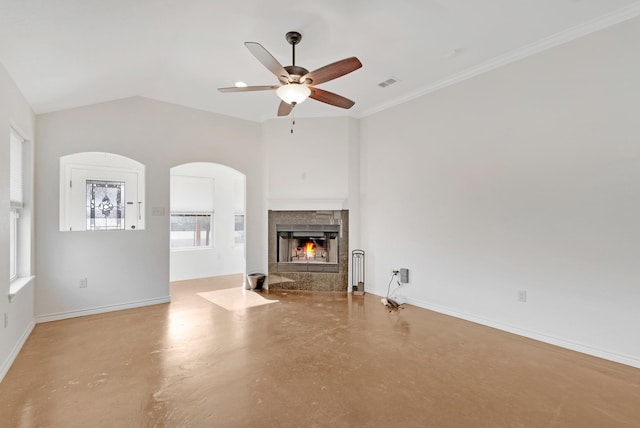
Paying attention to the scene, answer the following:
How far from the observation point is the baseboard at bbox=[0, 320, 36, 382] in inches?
101

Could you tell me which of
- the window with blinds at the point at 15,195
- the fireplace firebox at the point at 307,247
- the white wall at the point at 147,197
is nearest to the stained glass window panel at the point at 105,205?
the white wall at the point at 147,197

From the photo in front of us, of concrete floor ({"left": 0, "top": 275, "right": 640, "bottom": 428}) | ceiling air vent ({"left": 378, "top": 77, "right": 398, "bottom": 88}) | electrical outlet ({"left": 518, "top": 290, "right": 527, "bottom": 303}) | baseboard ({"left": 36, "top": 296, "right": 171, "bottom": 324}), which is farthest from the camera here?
ceiling air vent ({"left": 378, "top": 77, "right": 398, "bottom": 88})

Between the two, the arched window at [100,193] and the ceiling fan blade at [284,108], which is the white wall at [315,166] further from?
the arched window at [100,193]

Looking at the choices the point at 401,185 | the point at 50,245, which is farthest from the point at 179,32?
the point at 401,185

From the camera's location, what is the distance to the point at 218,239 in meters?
6.83

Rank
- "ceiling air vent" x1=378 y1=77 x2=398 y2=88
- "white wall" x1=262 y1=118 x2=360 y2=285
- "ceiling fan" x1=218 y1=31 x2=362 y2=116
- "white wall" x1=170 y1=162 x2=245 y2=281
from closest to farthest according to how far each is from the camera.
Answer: "ceiling fan" x1=218 y1=31 x2=362 y2=116, "ceiling air vent" x1=378 y1=77 x2=398 y2=88, "white wall" x1=262 y1=118 x2=360 y2=285, "white wall" x1=170 y1=162 x2=245 y2=281

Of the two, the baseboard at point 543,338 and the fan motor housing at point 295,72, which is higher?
the fan motor housing at point 295,72

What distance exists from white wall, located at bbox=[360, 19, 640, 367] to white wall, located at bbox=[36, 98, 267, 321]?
3409mm

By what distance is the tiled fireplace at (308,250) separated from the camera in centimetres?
545

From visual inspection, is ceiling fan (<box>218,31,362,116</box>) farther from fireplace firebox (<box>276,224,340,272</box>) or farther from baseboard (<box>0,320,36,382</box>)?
baseboard (<box>0,320,36,382</box>)

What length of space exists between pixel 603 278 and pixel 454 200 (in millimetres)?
1682

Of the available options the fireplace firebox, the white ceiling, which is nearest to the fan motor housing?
the white ceiling

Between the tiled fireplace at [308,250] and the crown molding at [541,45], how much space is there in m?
2.50

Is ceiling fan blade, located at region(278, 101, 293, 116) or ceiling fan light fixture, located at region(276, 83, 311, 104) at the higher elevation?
ceiling fan blade, located at region(278, 101, 293, 116)
